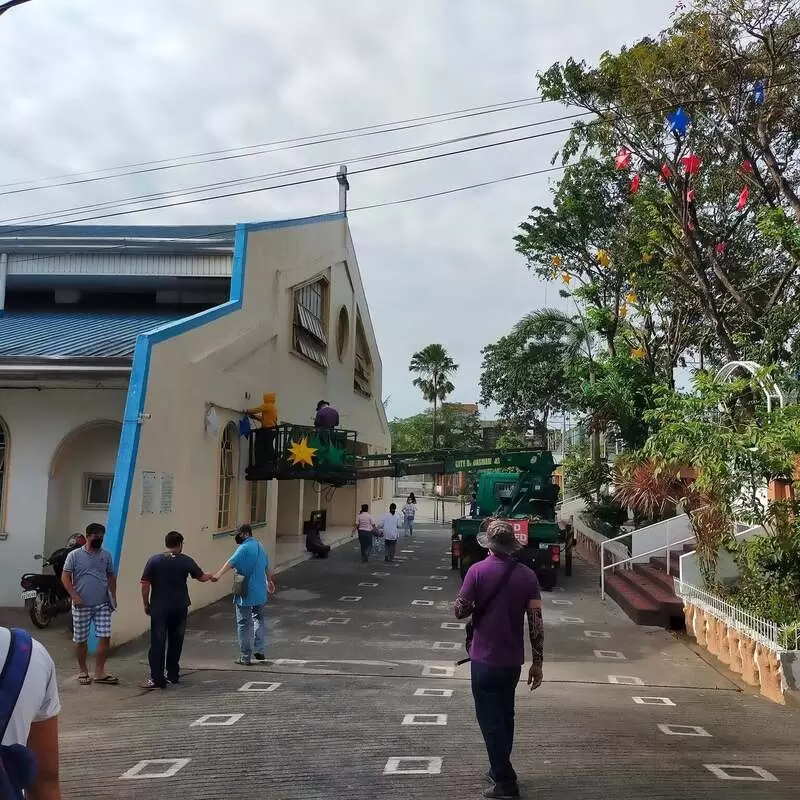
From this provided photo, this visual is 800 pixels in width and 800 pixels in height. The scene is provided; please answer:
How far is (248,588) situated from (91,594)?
61.3 inches

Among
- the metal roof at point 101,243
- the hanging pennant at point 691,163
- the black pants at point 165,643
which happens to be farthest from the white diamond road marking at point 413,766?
the hanging pennant at point 691,163

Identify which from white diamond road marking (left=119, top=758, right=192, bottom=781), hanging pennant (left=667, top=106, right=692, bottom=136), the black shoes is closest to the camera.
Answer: the black shoes

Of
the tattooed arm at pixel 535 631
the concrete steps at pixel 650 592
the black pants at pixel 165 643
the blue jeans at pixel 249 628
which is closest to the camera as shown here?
the tattooed arm at pixel 535 631

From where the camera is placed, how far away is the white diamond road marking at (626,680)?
783 centimetres

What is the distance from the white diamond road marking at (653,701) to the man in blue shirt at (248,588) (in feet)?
12.8

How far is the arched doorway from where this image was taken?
11164mm

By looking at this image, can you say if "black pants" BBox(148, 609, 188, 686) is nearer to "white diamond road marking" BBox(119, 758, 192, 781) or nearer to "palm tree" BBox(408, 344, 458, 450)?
"white diamond road marking" BBox(119, 758, 192, 781)

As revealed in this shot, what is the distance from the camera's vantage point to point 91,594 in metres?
7.21

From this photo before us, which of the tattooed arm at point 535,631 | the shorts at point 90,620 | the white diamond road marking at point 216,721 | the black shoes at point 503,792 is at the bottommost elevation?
the white diamond road marking at point 216,721

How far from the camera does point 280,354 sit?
1522 cm

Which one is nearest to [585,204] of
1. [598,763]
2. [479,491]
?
[479,491]

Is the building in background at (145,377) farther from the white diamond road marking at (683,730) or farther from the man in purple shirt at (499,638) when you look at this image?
the white diamond road marking at (683,730)

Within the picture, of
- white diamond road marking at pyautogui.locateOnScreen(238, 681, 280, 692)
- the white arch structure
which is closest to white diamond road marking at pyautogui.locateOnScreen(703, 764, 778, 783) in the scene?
white diamond road marking at pyautogui.locateOnScreen(238, 681, 280, 692)

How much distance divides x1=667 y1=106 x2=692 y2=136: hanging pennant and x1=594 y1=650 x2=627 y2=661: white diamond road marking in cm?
879
